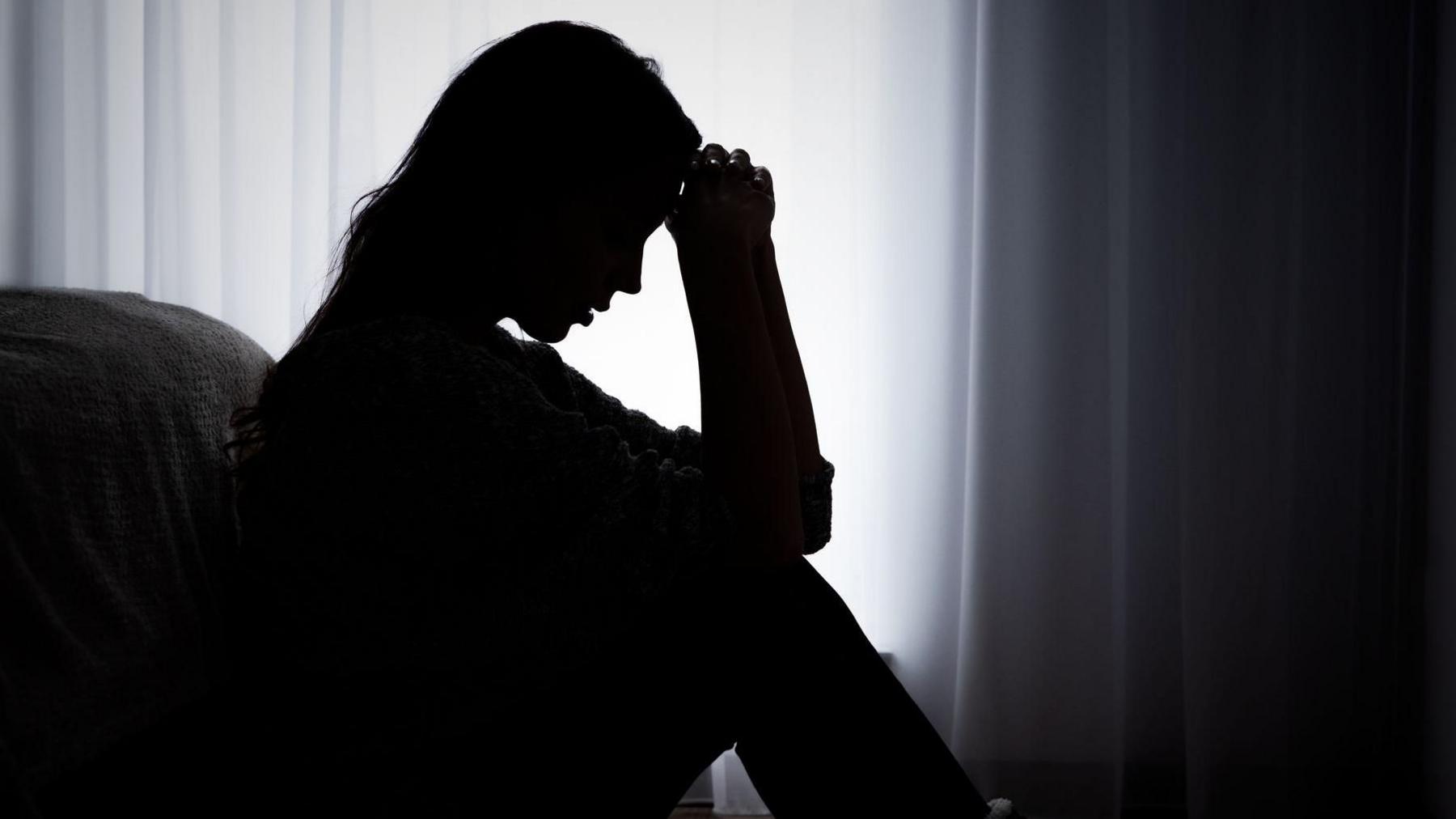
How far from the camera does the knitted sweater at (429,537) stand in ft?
2.30

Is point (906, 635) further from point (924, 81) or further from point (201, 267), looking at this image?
point (201, 267)

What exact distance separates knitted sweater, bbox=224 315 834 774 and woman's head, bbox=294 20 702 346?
0.36 ft

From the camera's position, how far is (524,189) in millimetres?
835

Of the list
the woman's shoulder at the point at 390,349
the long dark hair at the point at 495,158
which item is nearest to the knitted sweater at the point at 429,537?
the woman's shoulder at the point at 390,349

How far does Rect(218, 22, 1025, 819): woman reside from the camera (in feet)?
2.32

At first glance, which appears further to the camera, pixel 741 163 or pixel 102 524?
pixel 741 163

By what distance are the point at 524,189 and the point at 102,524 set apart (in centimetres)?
41

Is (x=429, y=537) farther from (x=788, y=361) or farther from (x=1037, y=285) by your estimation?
(x=1037, y=285)

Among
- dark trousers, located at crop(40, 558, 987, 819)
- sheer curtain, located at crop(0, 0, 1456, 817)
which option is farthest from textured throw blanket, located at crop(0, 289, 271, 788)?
sheer curtain, located at crop(0, 0, 1456, 817)

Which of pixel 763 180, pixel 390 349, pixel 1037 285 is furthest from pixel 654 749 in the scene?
pixel 1037 285

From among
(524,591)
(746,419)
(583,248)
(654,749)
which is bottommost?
(654,749)

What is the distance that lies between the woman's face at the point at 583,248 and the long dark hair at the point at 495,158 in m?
0.01

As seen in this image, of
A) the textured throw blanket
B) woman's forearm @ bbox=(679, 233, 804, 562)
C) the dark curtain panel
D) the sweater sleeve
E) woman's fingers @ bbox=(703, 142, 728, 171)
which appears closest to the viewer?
the textured throw blanket

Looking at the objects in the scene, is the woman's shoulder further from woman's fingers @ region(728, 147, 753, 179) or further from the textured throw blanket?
woman's fingers @ region(728, 147, 753, 179)
